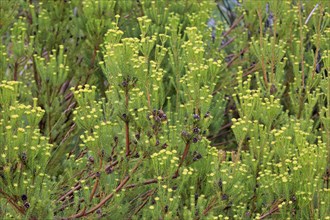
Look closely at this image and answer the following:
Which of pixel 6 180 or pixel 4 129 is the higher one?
pixel 4 129

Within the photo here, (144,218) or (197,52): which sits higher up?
(197,52)

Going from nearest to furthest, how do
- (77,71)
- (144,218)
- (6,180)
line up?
(6,180) → (144,218) → (77,71)

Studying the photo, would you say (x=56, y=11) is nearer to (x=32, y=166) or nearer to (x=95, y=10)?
(x=95, y=10)

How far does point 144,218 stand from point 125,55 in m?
0.71

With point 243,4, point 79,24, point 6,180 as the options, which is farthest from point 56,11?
point 6,180

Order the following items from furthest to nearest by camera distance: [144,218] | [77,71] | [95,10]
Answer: [77,71]
[95,10]
[144,218]

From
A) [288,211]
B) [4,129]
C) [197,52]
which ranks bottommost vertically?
[288,211]

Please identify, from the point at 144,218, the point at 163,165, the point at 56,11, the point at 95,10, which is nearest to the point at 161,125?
the point at 163,165

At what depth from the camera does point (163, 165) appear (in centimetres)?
280

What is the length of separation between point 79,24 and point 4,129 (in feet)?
5.42

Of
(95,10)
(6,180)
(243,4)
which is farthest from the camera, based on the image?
(243,4)

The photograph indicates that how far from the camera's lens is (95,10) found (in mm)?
4070

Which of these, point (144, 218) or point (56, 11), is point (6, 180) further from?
point (56, 11)

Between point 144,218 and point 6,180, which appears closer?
point 6,180
